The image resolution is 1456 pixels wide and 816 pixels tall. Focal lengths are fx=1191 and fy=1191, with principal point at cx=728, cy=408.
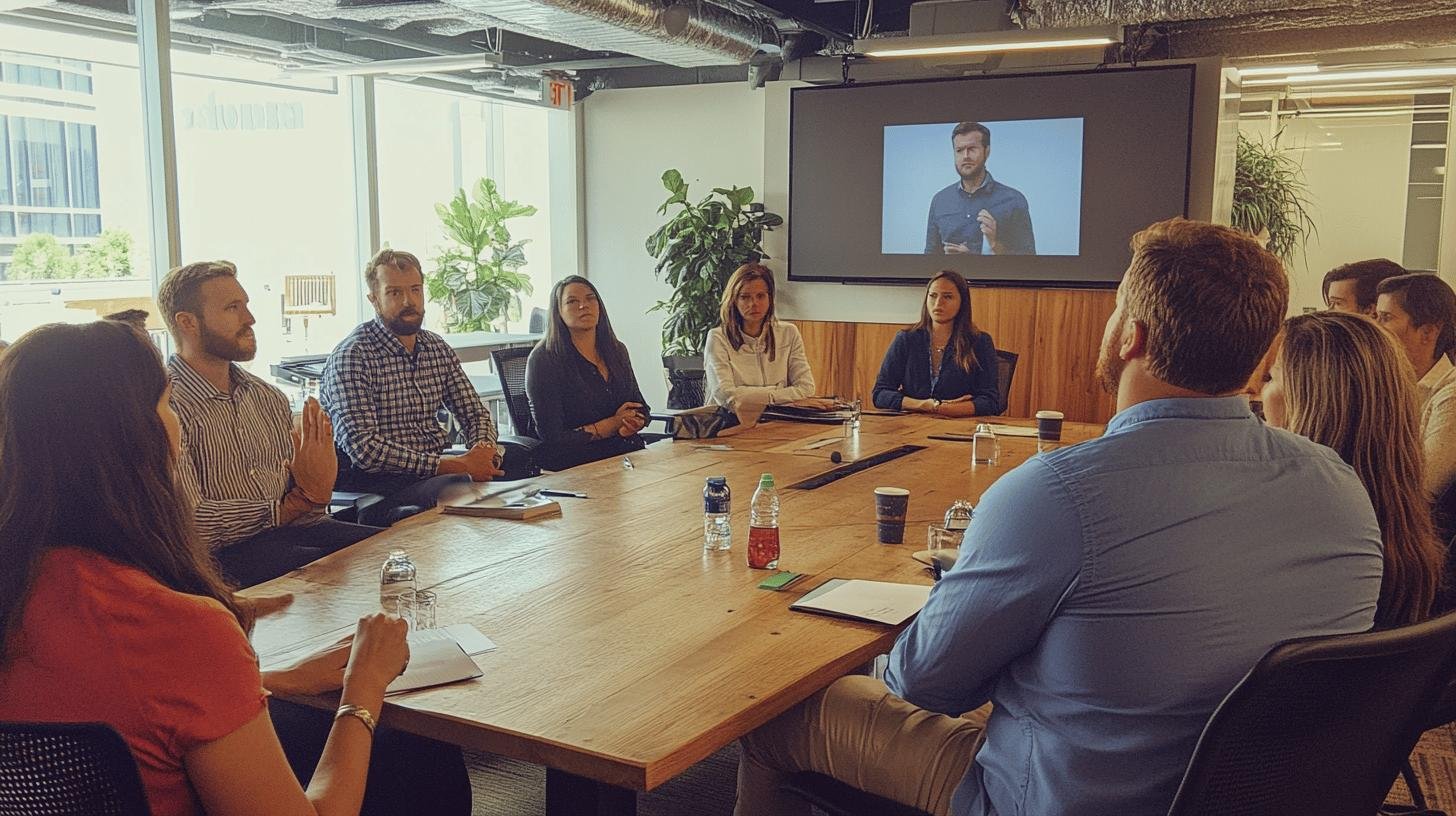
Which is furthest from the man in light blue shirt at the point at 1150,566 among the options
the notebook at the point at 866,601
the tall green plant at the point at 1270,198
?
the tall green plant at the point at 1270,198

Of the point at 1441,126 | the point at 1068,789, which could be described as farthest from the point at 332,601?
the point at 1441,126

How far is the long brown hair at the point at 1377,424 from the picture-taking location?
78.2 inches

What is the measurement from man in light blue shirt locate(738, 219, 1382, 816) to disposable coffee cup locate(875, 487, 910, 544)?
1.07 metres

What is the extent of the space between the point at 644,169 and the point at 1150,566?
7452 mm

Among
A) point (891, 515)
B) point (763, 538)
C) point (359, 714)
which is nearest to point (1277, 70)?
point (891, 515)

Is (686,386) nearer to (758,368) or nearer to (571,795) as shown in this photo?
(758,368)

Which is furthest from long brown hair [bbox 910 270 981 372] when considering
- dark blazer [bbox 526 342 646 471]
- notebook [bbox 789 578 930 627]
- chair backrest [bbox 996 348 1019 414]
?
notebook [bbox 789 578 930 627]

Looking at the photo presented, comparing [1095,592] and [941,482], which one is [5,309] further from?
[1095,592]

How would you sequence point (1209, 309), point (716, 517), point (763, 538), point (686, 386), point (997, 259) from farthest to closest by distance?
1. point (997, 259)
2. point (686, 386)
3. point (716, 517)
4. point (763, 538)
5. point (1209, 309)

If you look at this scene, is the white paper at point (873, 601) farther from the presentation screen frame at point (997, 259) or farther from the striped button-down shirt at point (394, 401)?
the presentation screen frame at point (997, 259)

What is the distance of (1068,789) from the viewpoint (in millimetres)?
1506

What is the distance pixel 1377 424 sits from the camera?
2.15 metres

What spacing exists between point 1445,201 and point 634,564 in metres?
6.78

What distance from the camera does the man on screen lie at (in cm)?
703
